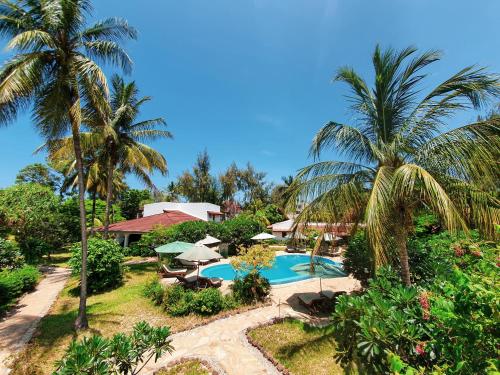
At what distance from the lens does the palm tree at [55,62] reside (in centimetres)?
767

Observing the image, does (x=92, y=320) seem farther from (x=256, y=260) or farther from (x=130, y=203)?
(x=130, y=203)

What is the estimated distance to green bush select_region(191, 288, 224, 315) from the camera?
395 inches

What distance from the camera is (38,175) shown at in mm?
36938

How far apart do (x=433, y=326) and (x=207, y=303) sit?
28.9ft

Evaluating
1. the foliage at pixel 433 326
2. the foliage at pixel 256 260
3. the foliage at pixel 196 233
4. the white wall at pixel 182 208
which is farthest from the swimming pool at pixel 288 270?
the white wall at pixel 182 208

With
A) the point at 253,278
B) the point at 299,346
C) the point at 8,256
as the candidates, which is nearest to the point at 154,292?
the point at 253,278

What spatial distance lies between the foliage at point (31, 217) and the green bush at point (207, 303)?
15.4 meters

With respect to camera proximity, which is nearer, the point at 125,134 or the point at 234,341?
the point at 234,341

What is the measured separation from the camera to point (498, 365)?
1878mm

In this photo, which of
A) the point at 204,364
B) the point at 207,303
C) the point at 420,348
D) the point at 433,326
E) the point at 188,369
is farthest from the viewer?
the point at 207,303

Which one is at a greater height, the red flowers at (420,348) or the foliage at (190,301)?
the red flowers at (420,348)

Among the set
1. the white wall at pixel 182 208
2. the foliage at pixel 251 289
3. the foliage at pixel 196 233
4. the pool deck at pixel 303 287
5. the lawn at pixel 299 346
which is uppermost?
the white wall at pixel 182 208

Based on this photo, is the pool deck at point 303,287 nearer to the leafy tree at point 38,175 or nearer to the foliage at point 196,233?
the foliage at point 196,233

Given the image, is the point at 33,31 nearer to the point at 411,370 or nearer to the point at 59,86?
the point at 59,86
